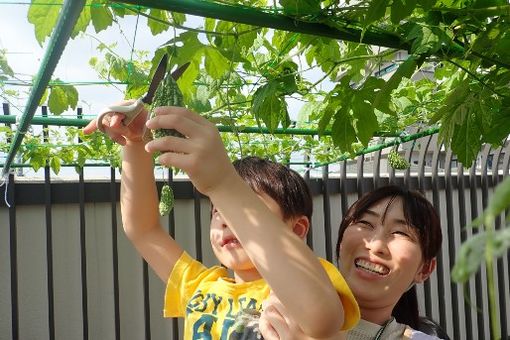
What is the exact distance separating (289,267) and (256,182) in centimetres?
55

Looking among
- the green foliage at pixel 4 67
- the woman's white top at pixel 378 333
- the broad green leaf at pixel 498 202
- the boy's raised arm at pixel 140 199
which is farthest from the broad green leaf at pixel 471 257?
the green foliage at pixel 4 67

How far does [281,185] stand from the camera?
1.22 meters

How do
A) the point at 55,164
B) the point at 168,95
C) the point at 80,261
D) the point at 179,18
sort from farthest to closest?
the point at 80,261, the point at 55,164, the point at 179,18, the point at 168,95

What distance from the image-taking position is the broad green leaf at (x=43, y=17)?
1.01 metres

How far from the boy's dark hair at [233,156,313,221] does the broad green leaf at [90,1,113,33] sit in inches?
18.4

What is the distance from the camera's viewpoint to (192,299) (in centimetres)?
129

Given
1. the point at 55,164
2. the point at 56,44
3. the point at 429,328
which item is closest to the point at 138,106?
the point at 56,44

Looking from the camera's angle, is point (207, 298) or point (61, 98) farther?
point (61, 98)

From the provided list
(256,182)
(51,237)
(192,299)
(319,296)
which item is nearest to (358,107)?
(256,182)

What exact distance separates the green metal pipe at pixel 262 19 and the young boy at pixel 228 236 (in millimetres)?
217

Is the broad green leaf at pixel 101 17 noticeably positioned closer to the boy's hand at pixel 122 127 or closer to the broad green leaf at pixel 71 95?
the boy's hand at pixel 122 127

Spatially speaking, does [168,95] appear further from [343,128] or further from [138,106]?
[343,128]

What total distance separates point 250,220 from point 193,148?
121 mm

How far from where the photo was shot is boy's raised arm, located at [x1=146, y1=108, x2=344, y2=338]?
651 millimetres
